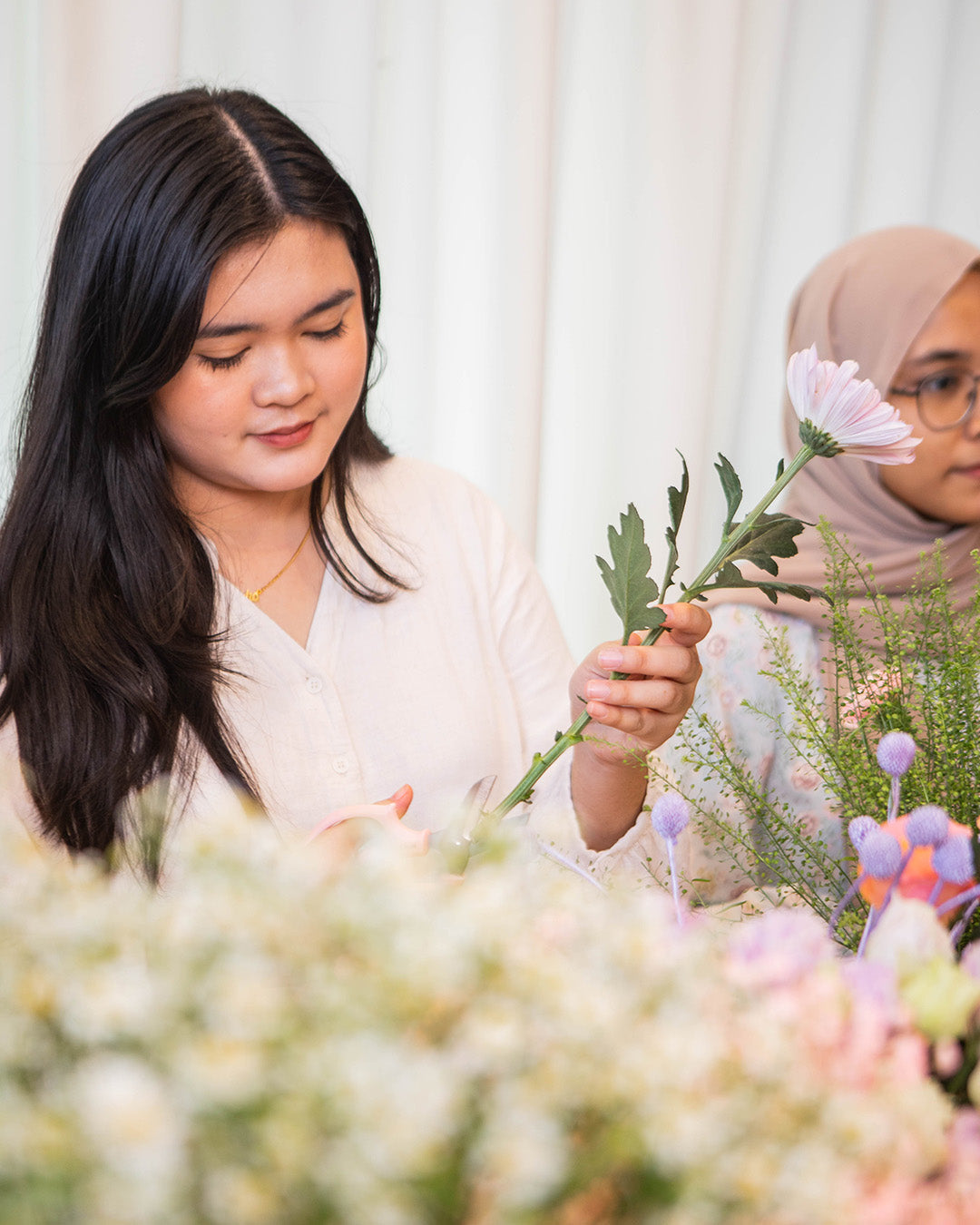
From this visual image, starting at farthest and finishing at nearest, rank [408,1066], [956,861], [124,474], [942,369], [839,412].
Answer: [942,369] → [124,474] → [839,412] → [956,861] → [408,1066]

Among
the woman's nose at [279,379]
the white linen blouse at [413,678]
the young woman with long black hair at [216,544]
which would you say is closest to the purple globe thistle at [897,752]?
the young woman with long black hair at [216,544]

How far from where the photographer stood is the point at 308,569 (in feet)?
3.92

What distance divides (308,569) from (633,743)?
1.52 feet

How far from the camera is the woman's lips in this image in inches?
39.3

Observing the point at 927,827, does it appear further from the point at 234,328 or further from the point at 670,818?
the point at 234,328

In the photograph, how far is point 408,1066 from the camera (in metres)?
0.27

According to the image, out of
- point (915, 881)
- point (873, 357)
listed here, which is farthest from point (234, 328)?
point (873, 357)

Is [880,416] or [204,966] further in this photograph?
[880,416]

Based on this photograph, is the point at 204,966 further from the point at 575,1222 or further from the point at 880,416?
the point at 880,416

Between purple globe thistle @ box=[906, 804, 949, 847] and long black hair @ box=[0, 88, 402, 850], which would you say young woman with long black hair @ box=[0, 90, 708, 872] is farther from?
purple globe thistle @ box=[906, 804, 949, 847]

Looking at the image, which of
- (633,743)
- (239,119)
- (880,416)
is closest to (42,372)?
(239,119)

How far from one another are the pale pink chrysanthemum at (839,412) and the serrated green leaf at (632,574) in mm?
109

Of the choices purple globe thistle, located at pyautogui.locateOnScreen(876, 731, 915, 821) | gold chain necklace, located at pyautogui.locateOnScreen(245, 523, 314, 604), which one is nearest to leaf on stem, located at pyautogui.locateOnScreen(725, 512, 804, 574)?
purple globe thistle, located at pyautogui.locateOnScreen(876, 731, 915, 821)

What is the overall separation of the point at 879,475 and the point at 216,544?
2.92 feet
